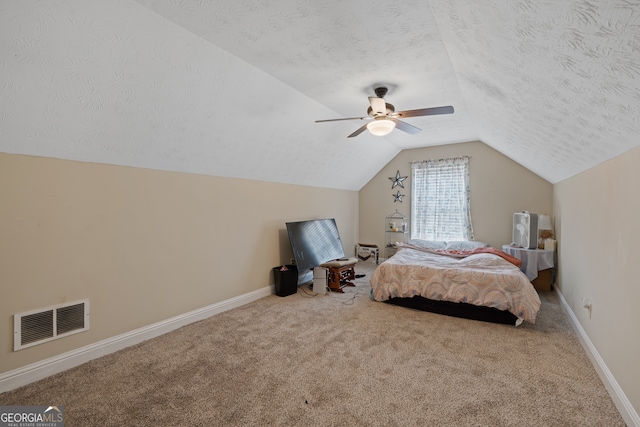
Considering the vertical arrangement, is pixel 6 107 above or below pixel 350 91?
below

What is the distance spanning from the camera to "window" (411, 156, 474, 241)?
5523 millimetres

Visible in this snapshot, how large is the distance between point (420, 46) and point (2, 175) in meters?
3.05

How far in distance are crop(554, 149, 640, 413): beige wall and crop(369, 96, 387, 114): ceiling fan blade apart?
1.71 m

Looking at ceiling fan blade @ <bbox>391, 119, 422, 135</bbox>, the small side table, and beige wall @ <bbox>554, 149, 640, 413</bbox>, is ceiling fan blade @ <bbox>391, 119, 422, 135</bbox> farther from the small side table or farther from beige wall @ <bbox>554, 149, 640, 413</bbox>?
the small side table

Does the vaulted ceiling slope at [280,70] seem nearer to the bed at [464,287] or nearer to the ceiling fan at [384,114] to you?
the ceiling fan at [384,114]

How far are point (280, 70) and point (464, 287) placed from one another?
116 inches

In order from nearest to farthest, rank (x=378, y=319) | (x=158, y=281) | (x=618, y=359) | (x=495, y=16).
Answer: (x=495, y=16) → (x=618, y=359) → (x=158, y=281) → (x=378, y=319)

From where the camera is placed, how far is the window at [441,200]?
5.52m

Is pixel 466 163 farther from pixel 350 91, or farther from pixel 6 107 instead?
pixel 6 107

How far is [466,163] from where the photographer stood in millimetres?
5492

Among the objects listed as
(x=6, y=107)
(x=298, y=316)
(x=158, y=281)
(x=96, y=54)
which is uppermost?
(x=96, y=54)

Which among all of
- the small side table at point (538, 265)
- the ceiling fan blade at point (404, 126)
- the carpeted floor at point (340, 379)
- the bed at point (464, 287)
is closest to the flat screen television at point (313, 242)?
the bed at point (464, 287)

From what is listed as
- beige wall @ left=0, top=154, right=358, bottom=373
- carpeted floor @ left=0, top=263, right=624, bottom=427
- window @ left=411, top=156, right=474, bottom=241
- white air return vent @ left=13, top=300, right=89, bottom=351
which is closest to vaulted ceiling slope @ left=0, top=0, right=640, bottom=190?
beige wall @ left=0, top=154, right=358, bottom=373

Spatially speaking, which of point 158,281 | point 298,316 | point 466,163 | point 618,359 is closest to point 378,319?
point 298,316
